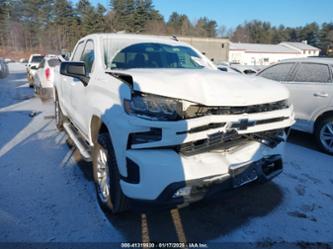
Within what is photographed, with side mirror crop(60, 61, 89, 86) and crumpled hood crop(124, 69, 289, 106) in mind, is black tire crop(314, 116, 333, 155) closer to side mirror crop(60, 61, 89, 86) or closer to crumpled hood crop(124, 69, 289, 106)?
crumpled hood crop(124, 69, 289, 106)

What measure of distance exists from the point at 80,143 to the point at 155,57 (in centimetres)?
162

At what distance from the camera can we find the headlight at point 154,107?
2434mm

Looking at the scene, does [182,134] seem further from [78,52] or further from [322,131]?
[322,131]

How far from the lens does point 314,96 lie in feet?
17.8

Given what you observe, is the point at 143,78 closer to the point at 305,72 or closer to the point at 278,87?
the point at 278,87

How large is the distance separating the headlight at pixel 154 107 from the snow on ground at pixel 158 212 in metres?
0.88

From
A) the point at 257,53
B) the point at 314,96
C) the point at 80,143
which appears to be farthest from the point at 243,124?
the point at 257,53

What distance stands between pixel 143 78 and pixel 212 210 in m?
1.68

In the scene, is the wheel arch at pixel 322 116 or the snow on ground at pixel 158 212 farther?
the wheel arch at pixel 322 116

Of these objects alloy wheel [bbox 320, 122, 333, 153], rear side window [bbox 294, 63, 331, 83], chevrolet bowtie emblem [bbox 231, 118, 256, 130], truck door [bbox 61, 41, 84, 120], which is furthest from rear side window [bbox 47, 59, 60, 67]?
chevrolet bowtie emblem [bbox 231, 118, 256, 130]

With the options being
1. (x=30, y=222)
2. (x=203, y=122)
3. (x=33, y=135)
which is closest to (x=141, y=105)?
(x=203, y=122)

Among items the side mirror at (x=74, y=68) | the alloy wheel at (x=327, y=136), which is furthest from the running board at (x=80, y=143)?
the alloy wheel at (x=327, y=136)

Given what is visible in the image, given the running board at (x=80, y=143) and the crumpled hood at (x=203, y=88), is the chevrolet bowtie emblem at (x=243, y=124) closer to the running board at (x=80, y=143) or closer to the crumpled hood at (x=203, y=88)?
the crumpled hood at (x=203, y=88)

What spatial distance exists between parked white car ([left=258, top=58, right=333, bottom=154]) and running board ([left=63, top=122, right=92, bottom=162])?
4.07 metres
